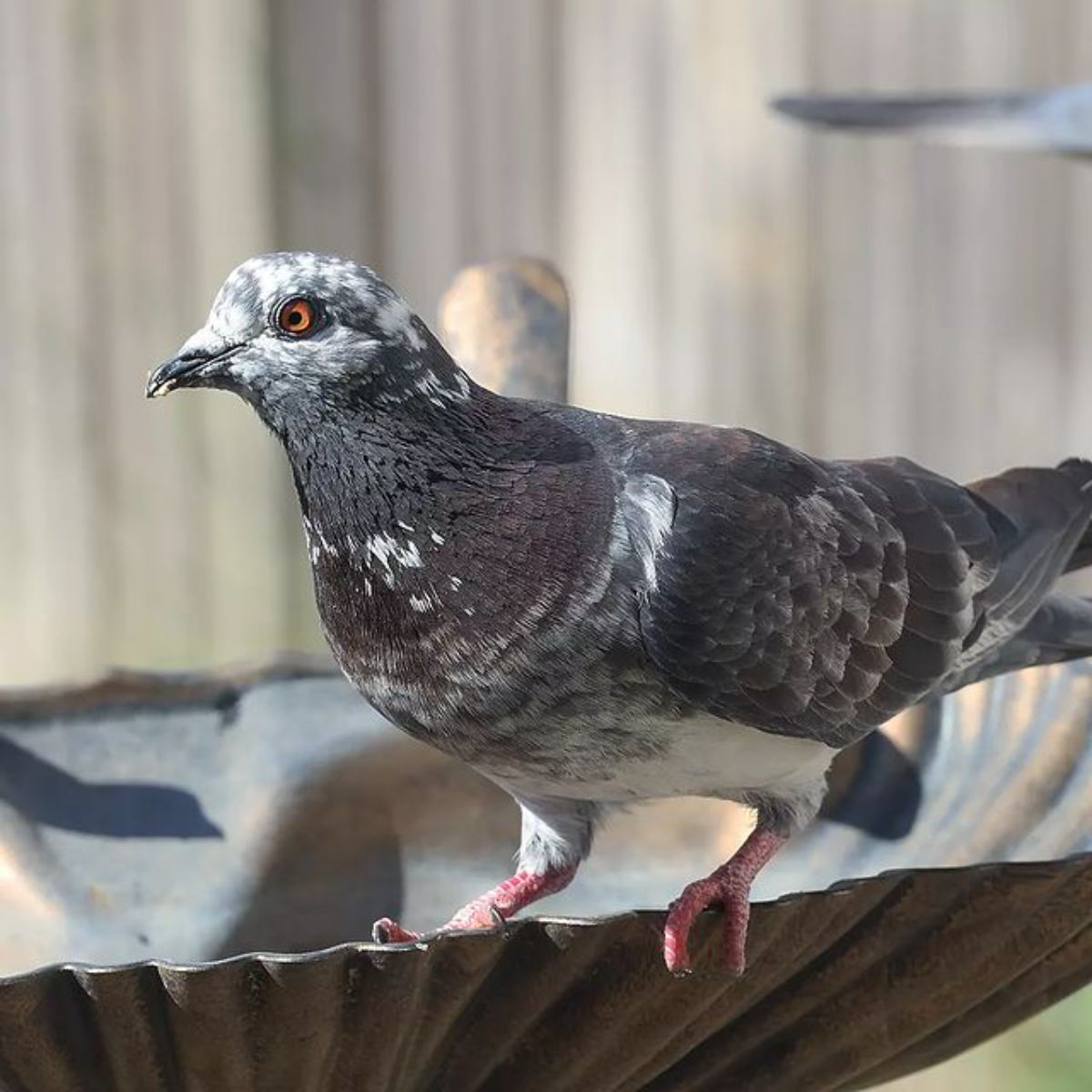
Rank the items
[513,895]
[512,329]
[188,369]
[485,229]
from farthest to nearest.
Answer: [485,229], [512,329], [513,895], [188,369]

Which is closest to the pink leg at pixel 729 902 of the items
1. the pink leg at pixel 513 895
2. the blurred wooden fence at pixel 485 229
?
the pink leg at pixel 513 895

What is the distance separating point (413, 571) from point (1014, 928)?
58 cm

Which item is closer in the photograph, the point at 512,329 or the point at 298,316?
the point at 298,316

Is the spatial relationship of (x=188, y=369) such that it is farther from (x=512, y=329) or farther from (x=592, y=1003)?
(x=512, y=329)

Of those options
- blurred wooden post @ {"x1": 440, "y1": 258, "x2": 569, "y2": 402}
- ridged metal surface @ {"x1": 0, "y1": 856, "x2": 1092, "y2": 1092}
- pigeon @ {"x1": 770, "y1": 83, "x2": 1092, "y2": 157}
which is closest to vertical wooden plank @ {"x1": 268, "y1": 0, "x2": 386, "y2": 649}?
pigeon @ {"x1": 770, "y1": 83, "x2": 1092, "y2": 157}

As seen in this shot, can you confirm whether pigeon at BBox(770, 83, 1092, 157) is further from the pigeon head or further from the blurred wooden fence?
the pigeon head

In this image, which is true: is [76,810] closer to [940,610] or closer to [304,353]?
[304,353]

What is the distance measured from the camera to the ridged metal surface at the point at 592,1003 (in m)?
1.28

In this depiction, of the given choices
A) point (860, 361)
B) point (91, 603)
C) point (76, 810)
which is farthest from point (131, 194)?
point (76, 810)

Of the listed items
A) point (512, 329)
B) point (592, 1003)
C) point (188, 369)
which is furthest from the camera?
point (512, 329)

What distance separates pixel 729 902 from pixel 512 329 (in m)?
0.87

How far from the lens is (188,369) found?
154cm

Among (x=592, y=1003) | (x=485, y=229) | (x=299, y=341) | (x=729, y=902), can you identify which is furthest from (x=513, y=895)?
(x=485, y=229)

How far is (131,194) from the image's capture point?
4.40 meters
